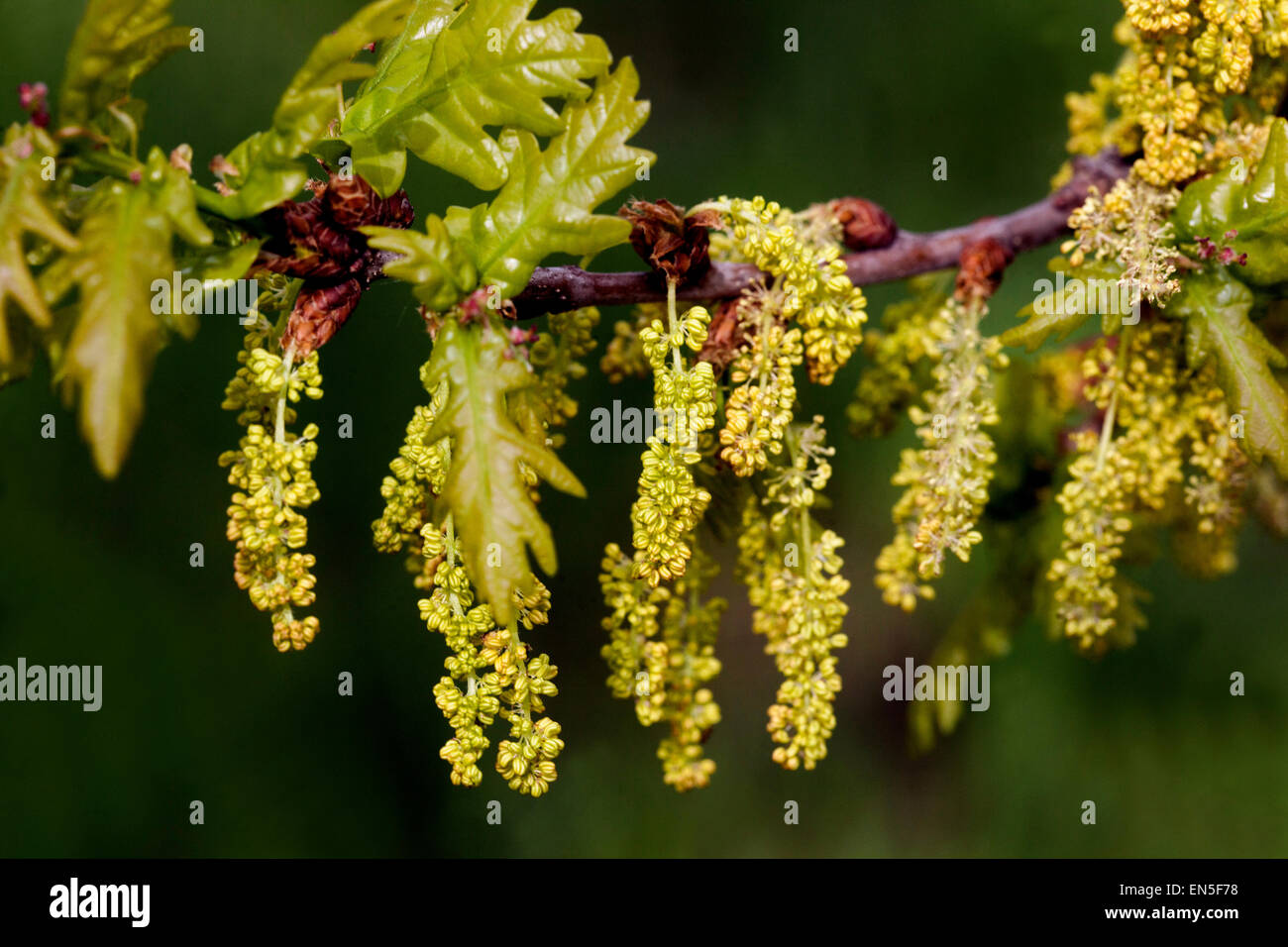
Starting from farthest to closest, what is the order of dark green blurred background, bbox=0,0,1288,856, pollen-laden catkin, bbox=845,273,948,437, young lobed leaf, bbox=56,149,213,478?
dark green blurred background, bbox=0,0,1288,856
pollen-laden catkin, bbox=845,273,948,437
young lobed leaf, bbox=56,149,213,478

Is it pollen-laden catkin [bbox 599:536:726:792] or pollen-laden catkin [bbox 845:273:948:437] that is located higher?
pollen-laden catkin [bbox 845:273:948:437]

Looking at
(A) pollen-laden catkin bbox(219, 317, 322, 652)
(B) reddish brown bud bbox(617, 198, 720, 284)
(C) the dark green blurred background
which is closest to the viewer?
(A) pollen-laden catkin bbox(219, 317, 322, 652)

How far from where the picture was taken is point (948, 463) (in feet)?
3.79

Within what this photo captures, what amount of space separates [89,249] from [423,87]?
352 millimetres

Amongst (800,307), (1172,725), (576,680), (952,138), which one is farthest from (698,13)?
Result: (1172,725)

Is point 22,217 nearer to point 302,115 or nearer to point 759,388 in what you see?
point 302,115

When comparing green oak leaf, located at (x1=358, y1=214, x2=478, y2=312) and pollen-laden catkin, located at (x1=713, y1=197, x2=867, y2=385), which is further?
pollen-laden catkin, located at (x1=713, y1=197, x2=867, y2=385)

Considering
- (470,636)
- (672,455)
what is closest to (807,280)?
(672,455)

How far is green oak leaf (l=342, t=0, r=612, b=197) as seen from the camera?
3.18 feet

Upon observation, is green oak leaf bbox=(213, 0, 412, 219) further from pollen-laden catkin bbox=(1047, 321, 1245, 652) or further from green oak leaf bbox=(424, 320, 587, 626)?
pollen-laden catkin bbox=(1047, 321, 1245, 652)

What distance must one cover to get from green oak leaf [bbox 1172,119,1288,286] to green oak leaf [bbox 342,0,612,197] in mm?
623

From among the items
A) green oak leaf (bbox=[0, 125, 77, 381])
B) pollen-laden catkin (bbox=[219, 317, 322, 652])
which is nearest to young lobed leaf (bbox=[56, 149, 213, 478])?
green oak leaf (bbox=[0, 125, 77, 381])

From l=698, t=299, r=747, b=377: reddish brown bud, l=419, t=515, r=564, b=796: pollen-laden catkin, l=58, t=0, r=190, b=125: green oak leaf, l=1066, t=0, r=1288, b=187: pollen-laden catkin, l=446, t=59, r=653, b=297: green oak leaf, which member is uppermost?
l=1066, t=0, r=1288, b=187: pollen-laden catkin

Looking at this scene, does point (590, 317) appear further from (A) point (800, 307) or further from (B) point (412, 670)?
(B) point (412, 670)
